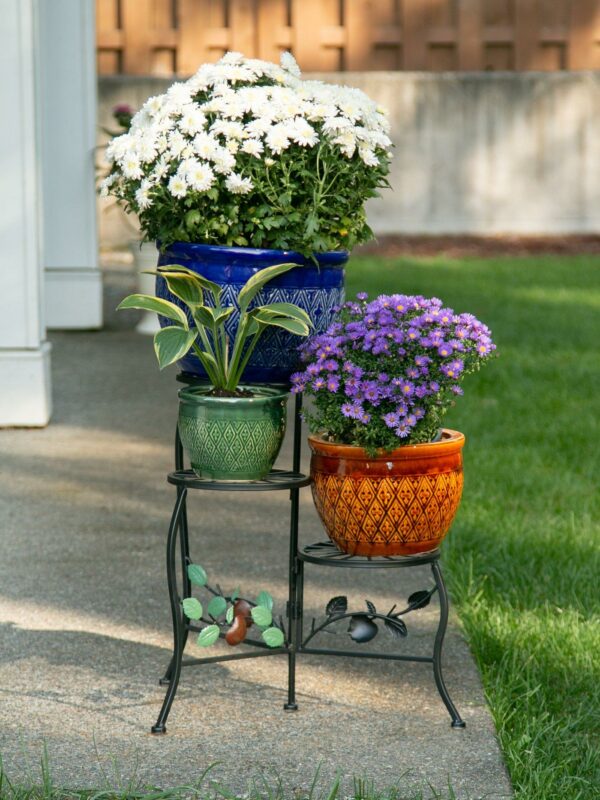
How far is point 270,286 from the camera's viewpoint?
329 centimetres

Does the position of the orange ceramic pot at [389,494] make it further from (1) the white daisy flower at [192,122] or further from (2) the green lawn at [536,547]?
(1) the white daisy flower at [192,122]

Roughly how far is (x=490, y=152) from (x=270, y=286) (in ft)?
43.7

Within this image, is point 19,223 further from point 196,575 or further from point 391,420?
point 391,420

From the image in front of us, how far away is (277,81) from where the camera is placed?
11.2 ft

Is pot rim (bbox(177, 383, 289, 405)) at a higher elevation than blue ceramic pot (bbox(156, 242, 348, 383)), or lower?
lower

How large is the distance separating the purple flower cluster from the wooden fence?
42.8 ft

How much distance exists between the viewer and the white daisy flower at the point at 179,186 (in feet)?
10.4

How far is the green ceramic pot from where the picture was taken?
314cm

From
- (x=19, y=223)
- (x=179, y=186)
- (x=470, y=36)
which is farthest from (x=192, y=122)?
(x=470, y=36)

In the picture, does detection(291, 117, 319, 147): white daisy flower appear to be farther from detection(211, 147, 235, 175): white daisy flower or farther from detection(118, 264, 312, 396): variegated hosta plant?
detection(118, 264, 312, 396): variegated hosta plant

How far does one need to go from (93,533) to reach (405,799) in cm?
232

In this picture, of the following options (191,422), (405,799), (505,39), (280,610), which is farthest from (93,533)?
(505,39)

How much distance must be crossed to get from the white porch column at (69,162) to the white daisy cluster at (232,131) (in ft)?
19.1

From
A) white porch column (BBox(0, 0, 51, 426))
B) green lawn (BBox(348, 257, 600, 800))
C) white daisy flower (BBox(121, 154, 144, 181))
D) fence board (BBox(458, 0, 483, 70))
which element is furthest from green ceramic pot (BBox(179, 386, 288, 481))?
fence board (BBox(458, 0, 483, 70))
